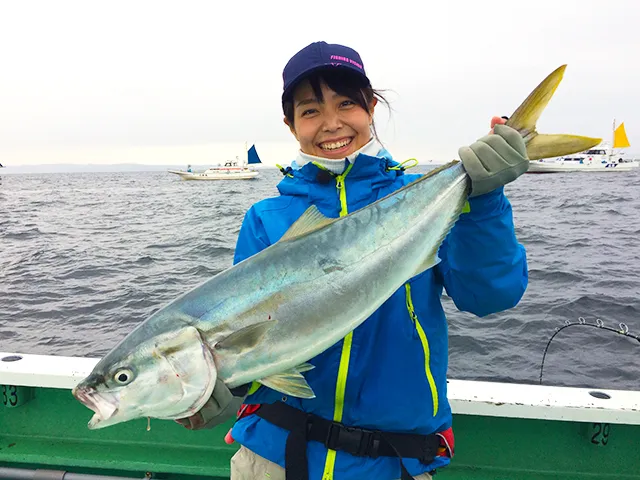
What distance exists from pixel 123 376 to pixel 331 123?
5.62ft

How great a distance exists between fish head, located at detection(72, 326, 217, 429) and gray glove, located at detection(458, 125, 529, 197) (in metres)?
1.57

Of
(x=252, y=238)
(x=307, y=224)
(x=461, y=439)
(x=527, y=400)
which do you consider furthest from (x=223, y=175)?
(x=307, y=224)

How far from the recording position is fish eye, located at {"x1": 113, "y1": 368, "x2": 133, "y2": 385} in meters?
2.16

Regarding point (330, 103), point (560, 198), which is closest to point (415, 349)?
point (330, 103)

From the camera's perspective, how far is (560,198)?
3325cm

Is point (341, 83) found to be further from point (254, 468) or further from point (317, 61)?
point (254, 468)

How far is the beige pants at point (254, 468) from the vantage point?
8.29 feet

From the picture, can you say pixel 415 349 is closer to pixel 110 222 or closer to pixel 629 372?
pixel 629 372

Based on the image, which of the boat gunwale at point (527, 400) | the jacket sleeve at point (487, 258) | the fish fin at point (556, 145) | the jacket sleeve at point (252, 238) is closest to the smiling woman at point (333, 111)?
the jacket sleeve at point (252, 238)

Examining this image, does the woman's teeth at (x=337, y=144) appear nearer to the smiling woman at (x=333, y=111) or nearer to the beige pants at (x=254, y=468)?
the smiling woman at (x=333, y=111)

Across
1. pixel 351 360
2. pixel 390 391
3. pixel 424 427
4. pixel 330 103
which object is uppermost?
pixel 330 103

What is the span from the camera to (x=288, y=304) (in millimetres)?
2266

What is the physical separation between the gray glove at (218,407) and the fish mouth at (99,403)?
0.36 m

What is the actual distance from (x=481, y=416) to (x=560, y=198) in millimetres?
33228
